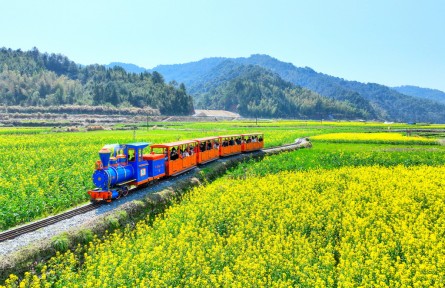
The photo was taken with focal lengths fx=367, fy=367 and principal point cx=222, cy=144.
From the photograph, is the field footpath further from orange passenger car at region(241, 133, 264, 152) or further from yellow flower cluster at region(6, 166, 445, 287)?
orange passenger car at region(241, 133, 264, 152)

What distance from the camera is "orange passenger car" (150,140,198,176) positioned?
24.2m

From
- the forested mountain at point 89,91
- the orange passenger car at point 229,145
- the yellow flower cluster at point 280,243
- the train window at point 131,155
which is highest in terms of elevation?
the forested mountain at point 89,91

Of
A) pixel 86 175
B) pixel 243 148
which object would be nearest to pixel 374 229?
pixel 86 175

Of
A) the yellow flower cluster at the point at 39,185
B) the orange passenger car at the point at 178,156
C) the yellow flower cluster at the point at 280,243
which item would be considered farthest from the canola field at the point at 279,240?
the orange passenger car at the point at 178,156

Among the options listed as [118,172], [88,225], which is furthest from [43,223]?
[118,172]

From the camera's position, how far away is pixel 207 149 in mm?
31859

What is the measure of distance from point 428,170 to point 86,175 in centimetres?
2423

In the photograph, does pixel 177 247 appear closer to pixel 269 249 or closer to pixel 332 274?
pixel 269 249

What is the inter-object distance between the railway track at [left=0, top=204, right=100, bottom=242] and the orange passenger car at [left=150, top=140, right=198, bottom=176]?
23.1 feet

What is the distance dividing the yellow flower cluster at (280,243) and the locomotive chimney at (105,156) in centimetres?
379

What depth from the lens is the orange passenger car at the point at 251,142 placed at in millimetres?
40250

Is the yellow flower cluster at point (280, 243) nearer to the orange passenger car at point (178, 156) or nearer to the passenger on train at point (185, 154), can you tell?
the orange passenger car at point (178, 156)

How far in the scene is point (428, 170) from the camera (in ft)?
89.3

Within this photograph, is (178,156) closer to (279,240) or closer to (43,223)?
(43,223)
